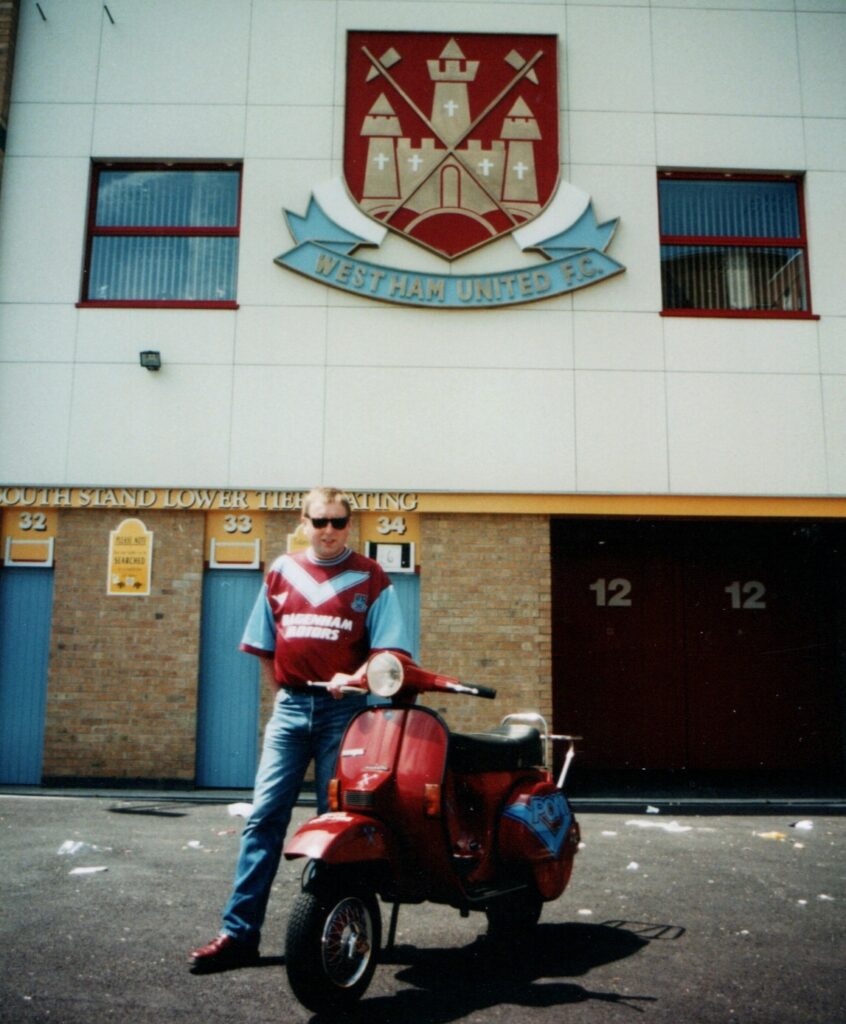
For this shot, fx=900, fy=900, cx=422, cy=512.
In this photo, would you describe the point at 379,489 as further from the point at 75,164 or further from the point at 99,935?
the point at 99,935

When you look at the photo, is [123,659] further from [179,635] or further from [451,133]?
[451,133]

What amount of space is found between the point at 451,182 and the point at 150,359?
3821 mm

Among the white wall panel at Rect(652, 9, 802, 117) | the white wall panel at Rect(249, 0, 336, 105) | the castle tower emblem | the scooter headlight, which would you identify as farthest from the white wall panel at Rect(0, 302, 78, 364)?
the scooter headlight

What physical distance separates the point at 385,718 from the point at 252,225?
7.53m

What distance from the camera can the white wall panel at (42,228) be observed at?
32.1 feet

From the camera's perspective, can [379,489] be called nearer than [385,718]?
No

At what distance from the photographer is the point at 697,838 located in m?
6.95

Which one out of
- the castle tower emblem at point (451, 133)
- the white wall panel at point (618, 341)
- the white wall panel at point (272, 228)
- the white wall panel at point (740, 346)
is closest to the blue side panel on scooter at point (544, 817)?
the white wall panel at point (618, 341)

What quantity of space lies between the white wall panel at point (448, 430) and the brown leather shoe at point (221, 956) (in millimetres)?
6073

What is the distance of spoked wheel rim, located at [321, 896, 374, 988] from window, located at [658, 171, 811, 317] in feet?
26.4

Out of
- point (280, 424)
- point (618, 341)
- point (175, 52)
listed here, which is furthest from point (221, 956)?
point (175, 52)

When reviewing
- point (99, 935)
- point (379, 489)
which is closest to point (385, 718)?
point (99, 935)

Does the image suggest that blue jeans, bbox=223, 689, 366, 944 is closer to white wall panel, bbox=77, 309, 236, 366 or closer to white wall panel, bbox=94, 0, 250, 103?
white wall panel, bbox=77, 309, 236, 366

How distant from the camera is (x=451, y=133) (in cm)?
1007
